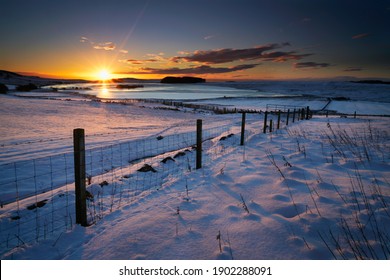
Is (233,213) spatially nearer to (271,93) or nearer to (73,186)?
(73,186)

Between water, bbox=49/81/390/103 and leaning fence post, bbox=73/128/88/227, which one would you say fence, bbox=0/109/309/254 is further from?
water, bbox=49/81/390/103

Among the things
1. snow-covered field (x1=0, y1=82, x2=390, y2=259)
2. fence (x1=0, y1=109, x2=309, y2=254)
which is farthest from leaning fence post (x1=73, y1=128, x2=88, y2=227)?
snow-covered field (x1=0, y1=82, x2=390, y2=259)

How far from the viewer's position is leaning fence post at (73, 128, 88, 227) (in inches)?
157

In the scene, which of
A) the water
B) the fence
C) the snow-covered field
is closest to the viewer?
the snow-covered field

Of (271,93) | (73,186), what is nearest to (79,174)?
(73,186)

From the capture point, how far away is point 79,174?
404cm

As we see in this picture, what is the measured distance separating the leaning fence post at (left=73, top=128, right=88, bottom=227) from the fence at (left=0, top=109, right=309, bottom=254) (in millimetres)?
16

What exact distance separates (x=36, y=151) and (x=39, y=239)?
7.35 metres

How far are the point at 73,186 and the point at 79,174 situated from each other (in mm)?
2721

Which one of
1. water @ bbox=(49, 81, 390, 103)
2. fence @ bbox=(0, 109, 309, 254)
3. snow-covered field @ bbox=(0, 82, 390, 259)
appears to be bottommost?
fence @ bbox=(0, 109, 309, 254)

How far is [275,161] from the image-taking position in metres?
7.20

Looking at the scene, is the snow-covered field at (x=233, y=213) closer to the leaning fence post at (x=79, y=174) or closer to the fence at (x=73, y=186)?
the fence at (x=73, y=186)

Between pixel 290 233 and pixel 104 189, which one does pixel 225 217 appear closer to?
pixel 290 233

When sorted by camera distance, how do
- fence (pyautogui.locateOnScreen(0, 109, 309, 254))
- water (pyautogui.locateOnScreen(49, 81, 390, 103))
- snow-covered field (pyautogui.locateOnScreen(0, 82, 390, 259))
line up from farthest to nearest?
water (pyautogui.locateOnScreen(49, 81, 390, 103)) → fence (pyautogui.locateOnScreen(0, 109, 309, 254)) → snow-covered field (pyautogui.locateOnScreen(0, 82, 390, 259))
